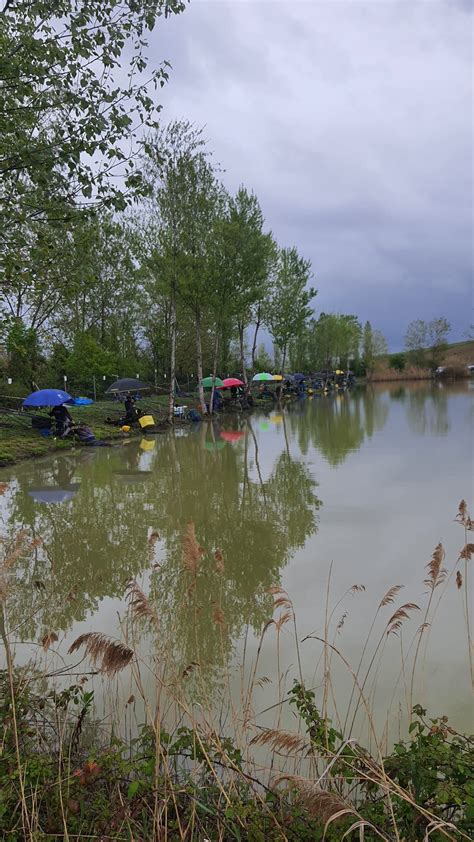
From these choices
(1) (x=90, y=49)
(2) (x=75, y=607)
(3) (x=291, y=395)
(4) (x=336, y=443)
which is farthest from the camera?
(3) (x=291, y=395)

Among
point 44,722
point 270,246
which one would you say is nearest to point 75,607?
point 44,722

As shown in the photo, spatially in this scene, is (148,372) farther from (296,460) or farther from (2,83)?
(2,83)

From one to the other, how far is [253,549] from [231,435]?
1599cm

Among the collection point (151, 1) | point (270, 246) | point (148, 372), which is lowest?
point (148, 372)

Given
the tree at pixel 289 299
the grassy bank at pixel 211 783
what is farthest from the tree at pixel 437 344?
the grassy bank at pixel 211 783

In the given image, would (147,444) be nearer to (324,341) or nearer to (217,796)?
(217,796)

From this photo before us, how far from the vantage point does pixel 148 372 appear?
3969 centimetres

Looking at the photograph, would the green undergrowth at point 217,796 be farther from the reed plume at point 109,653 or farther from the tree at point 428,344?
the tree at point 428,344

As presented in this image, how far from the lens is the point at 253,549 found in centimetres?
730

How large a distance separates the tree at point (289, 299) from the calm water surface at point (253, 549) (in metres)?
26.4

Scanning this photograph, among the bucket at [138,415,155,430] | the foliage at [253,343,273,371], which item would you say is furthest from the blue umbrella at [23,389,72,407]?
the foliage at [253,343,273,371]

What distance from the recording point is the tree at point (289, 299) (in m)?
42.3

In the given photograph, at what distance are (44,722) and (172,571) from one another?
3.23 m

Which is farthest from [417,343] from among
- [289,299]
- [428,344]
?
[289,299]
